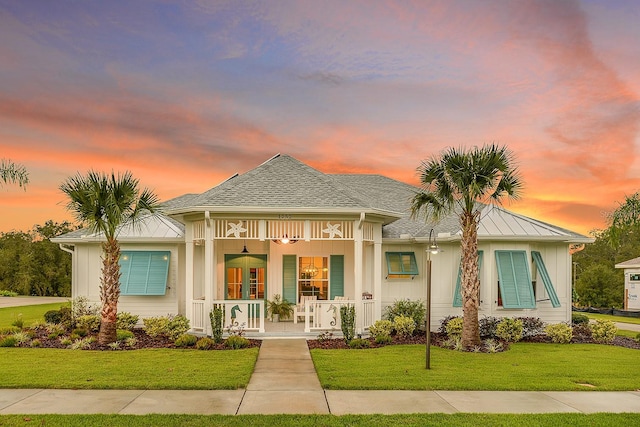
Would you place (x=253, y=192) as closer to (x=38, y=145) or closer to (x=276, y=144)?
(x=276, y=144)

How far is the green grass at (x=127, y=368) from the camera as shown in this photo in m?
8.71

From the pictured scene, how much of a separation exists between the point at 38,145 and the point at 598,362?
19062 mm

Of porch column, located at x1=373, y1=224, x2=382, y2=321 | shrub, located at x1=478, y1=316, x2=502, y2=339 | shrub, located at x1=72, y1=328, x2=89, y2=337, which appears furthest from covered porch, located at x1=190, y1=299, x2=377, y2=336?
shrub, located at x1=478, y1=316, x2=502, y2=339

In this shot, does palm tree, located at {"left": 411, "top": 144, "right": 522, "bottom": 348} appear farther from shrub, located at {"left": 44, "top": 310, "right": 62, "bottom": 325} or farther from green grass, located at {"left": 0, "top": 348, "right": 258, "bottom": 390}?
shrub, located at {"left": 44, "top": 310, "right": 62, "bottom": 325}

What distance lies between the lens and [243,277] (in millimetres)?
17766

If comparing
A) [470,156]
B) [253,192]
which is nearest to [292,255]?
[253,192]

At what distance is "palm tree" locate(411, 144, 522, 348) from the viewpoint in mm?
12469

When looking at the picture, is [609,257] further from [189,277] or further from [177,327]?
[177,327]

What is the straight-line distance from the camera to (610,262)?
45312 millimetres

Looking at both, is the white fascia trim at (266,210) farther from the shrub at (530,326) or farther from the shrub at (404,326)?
the shrub at (530,326)

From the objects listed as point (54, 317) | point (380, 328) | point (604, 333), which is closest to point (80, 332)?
point (54, 317)

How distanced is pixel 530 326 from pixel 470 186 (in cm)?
535

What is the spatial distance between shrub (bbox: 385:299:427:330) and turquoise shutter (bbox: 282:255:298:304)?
3.75 meters

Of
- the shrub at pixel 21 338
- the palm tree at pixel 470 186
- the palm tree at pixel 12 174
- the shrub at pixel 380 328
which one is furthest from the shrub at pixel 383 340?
the shrub at pixel 21 338
